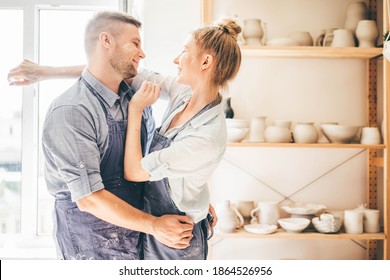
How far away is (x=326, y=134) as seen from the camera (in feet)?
5.98

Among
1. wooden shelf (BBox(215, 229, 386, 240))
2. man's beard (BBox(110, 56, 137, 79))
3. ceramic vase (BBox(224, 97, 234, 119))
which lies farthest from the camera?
ceramic vase (BBox(224, 97, 234, 119))

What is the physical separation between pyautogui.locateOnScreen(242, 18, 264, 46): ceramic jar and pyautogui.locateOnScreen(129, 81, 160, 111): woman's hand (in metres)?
0.71

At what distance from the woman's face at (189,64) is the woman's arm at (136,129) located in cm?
13

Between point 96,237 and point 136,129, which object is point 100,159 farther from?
point 96,237

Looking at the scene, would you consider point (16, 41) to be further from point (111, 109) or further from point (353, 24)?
point (353, 24)

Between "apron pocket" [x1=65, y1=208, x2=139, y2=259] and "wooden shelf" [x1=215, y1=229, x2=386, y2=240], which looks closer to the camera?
"apron pocket" [x1=65, y1=208, x2=139, y2=259]

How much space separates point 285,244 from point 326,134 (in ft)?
1.79

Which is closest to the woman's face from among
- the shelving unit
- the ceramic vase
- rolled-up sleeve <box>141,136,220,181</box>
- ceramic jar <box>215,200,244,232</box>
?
rolled-up sleeve <box>141,136,220,181</box>

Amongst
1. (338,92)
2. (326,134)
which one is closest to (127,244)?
(326,134)

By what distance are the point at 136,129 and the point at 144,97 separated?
10cm

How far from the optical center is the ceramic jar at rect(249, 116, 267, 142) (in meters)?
→ 1.82

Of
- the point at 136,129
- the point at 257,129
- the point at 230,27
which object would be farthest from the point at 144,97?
the point at 257,129

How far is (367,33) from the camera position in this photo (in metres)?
1.80

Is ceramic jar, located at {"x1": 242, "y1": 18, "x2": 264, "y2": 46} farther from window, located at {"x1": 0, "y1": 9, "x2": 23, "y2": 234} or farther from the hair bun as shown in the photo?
window, located at {"x1": 0, "y1": 9, "x2": 23, "y2": 234}
